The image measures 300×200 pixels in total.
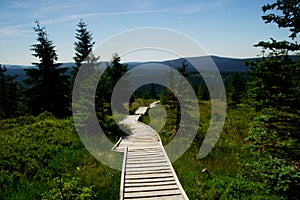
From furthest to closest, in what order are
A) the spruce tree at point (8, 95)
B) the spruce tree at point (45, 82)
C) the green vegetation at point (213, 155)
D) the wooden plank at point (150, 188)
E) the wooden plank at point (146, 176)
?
1. the spruce tree at point (8, 95)
2. the spruce tree at point (45, 82)
3. the wooden plank at point (146, 176)
4. the wooden plank at point (150, 188)
5. the green vegetation at point (213, 155)

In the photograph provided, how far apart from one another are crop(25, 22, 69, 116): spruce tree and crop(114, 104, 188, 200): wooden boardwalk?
55.8 ft

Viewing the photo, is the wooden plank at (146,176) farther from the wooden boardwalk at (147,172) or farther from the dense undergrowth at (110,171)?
the dense undergrowth at (110,171)

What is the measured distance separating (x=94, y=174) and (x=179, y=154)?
13.7ft

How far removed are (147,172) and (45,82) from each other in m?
22.8

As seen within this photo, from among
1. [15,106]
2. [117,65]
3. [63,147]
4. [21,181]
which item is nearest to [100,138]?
[63,147]

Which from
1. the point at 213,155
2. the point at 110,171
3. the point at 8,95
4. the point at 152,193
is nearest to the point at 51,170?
the point at 110,171

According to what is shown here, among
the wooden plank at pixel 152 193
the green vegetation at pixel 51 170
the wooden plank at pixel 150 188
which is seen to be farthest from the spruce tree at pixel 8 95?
the wooden plank at pixel 152 193

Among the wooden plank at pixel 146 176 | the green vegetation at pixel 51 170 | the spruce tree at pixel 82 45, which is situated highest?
the spruce tree at pixel 82 45

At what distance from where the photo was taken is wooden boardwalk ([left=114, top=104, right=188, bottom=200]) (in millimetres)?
7261

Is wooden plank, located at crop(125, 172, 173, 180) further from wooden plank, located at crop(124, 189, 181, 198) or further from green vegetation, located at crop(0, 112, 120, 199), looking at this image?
wooden plank, located at crop(124, 189, 181, 198)

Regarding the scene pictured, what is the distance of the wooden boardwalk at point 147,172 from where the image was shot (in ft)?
23.8

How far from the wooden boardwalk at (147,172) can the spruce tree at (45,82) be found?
55.8 ft

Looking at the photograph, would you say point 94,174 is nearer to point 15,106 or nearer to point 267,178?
point 267,178

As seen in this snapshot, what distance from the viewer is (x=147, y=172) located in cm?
891
